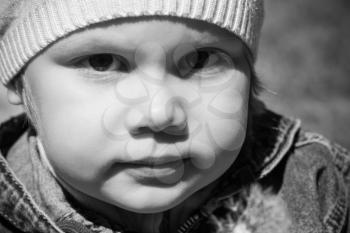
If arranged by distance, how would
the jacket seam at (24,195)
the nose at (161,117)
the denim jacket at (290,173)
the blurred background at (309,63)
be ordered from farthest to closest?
the blurred background at (309,63), the denim jacket at (290,173), the jacket seam at (24,195), the nose at (161,117)

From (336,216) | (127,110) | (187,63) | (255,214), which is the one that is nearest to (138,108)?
(127,110)

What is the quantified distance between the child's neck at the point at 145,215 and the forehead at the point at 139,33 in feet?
0.96

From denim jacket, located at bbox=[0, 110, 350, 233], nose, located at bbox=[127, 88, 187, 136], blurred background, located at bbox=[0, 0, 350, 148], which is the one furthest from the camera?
blurred background, located at bbox=[0, 0, 350, 148]

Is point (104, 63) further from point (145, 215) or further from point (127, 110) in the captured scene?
point (145, 215)

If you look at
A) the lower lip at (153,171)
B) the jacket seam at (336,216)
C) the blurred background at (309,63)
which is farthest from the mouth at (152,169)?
the blurred background at (309,63)

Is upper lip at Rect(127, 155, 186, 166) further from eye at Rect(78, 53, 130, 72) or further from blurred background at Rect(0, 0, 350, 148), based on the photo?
blurred background at Rect(0, 0, 350, 148)

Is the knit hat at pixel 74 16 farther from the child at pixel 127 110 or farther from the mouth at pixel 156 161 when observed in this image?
the mouth at pixel 156 161

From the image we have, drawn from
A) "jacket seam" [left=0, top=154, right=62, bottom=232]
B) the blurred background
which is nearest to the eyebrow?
"jacket seam" [left=0, top=154, right=62, bottom=232]

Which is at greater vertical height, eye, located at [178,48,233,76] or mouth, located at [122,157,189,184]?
eye, located at [178,48,233,76]

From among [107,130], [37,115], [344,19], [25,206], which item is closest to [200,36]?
[107,130]

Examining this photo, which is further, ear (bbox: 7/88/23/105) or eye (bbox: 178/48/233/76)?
ear (bbox: 7/88/23/105)

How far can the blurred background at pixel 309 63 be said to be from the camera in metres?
1.97

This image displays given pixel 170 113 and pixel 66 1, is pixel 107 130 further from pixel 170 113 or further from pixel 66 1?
pixel 66 1

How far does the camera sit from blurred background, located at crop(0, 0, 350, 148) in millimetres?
1973
